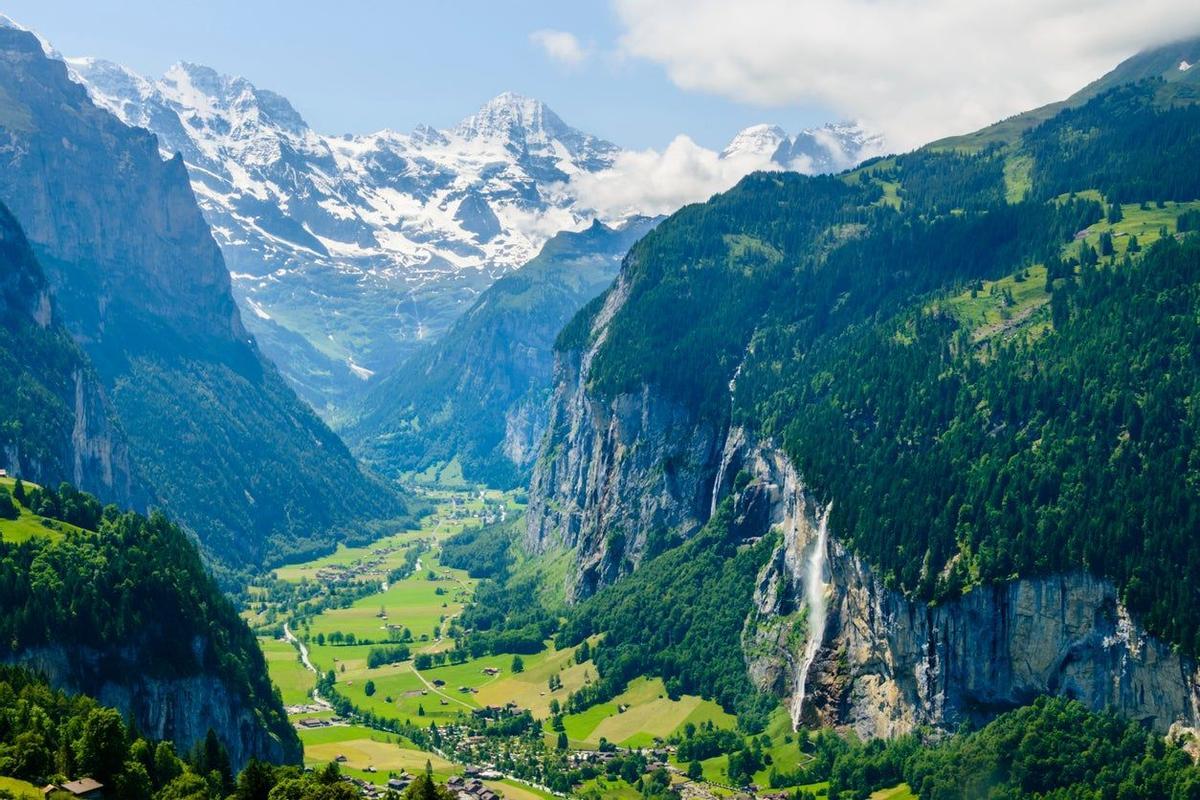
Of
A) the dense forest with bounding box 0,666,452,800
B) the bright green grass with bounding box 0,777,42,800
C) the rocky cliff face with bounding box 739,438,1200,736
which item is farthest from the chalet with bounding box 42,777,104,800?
the rocky cliff face with bounding box 739,438,1200,736

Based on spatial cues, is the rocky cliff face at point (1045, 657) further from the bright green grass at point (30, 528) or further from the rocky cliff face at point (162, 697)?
the bright green grass at point (30, 528)

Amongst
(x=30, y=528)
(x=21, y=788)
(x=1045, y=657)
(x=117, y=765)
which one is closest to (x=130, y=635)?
(x=30, y=528)

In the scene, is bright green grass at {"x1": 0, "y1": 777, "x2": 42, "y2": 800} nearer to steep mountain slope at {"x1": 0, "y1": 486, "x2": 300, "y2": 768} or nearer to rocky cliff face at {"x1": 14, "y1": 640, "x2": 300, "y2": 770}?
steep mountain slope at {"x1": 0, "y1": 486, "x2": 300, "y2": 768}

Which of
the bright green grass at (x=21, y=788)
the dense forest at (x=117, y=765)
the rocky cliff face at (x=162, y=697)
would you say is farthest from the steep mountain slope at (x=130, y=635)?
the bright green grass at (x=21, y=788)

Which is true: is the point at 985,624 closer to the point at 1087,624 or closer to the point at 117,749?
the point at 1087,624

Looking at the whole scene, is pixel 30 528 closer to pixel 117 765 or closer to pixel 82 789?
pixel 117 765

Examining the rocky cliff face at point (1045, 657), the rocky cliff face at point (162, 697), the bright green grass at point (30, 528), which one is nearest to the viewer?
the rocky cliff face at point (162, 697)
